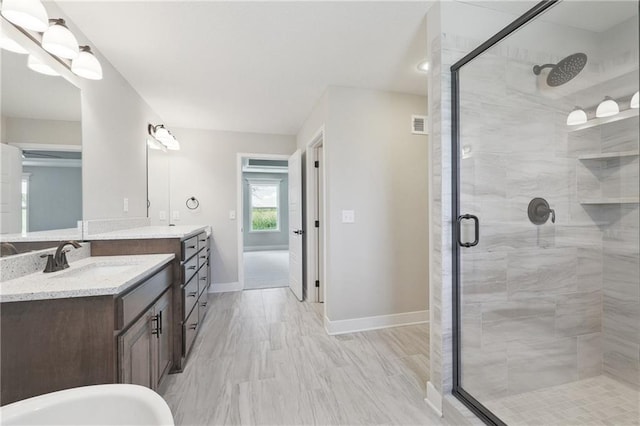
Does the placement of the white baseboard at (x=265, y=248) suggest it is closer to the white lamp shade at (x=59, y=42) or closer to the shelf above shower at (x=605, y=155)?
the white lamp shade at (x=59, y=42)

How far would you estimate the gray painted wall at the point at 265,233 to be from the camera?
805 centimetres

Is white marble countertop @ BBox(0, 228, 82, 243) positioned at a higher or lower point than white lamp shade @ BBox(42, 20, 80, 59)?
lower

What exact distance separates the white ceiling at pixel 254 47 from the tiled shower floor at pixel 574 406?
7.81 feet

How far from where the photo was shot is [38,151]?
54.7 inches

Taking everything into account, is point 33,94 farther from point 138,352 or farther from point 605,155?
point 605,155

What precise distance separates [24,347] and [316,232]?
104 inches

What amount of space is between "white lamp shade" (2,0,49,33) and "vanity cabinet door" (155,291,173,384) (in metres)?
1.50

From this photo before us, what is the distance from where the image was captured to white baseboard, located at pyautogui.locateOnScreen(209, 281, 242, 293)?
3887 millimetres

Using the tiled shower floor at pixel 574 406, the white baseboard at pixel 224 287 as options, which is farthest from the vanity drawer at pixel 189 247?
the tiled shower floor at pixel 574 406

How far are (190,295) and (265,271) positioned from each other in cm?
315

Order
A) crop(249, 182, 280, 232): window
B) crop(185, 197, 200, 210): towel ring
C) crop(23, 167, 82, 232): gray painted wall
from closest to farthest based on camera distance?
crop(23, 167, 82, 232): gray painted wall < crop(185, 197, 200, 210): towel ring < crop(249, 182, 280, 232): window

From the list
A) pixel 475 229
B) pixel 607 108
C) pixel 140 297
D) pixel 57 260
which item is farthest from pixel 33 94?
pixel 607 108

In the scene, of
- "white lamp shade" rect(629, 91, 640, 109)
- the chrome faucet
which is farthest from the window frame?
"white lamp shade" rect(629, 91, 640, 109)

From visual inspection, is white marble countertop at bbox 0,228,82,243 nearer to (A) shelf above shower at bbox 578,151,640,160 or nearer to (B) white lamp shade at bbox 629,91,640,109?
(B) white lamp shade at bbox 629,91,640,109
